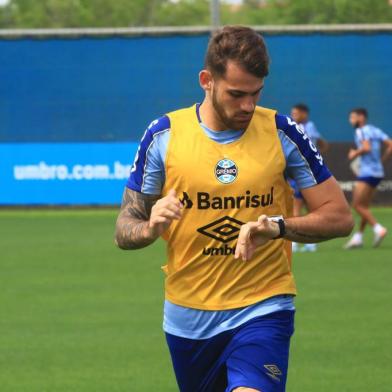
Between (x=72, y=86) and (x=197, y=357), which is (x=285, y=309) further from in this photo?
(x=72, y=86)

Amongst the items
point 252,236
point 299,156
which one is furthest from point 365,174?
point 252,236

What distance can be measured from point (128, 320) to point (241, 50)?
6849mm

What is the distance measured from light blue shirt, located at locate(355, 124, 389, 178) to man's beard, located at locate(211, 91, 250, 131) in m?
14.2

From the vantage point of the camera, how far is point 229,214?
5984 millimetres

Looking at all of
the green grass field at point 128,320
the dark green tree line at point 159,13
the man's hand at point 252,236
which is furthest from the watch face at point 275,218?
the dark green tree line at point 159,13

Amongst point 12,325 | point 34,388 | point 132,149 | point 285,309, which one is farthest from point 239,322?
point 132,149

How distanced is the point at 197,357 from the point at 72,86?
72.7 ft

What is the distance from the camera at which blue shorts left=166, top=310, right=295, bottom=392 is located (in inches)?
232

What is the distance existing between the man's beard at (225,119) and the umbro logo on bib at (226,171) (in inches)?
6.3

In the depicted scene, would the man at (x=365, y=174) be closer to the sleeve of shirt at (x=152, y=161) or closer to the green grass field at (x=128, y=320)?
the green grass field at (x=128, y=320)

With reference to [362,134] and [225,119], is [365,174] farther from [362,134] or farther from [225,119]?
[225,119]

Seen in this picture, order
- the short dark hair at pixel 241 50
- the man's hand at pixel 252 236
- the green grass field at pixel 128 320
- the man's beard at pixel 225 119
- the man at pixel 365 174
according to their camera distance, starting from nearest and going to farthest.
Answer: the man's hand at pixel 252 236 < the short dark hair at pixel 241 50 < the man's beard at pixel 225 119 < the green grass field at pixel 128 320 < the man at pixel 365 174

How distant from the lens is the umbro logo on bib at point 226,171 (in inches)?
235

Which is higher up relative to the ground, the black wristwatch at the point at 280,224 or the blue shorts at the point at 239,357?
the black wristwatch at the point at 280,224
